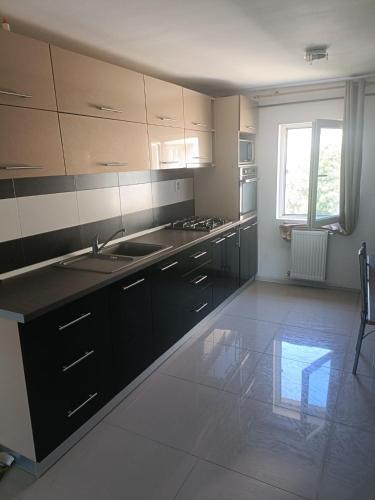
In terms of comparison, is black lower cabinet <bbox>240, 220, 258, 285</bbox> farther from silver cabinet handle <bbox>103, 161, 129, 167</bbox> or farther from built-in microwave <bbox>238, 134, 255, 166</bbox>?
silver cabinet handle <bbox>103, 161, 129, 167</bbox>

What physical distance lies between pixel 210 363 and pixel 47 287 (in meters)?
1.45

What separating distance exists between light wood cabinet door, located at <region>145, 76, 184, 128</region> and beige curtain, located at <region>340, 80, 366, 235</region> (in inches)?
69.7

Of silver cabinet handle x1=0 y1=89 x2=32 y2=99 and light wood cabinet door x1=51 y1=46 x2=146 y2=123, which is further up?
light wood cabinet door x1=51 y1=46 x2=146 y2=123

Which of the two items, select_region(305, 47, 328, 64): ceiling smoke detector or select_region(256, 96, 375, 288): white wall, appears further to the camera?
select_region(256, 96, 375, 288): white wall

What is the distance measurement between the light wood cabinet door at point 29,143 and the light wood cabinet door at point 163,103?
0.98 metres

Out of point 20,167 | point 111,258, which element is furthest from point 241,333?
point 20,167

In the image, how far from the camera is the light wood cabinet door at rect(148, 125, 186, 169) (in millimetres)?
2836

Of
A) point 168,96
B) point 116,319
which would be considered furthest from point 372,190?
point 116,319

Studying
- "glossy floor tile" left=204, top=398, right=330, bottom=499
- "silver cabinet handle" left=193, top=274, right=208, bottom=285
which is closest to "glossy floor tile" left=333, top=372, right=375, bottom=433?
"glossy floor tile" left=204, top=398, right=330, bottom=499

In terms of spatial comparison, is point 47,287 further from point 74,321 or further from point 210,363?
point 210,363

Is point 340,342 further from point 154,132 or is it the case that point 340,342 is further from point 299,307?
point 154,132

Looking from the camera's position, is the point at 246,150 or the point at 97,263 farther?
the point at 246,150

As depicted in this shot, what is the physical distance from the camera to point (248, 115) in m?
3.94

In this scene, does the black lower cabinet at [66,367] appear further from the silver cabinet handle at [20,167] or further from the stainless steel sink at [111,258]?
the silver cabinet handle at [20,167]
